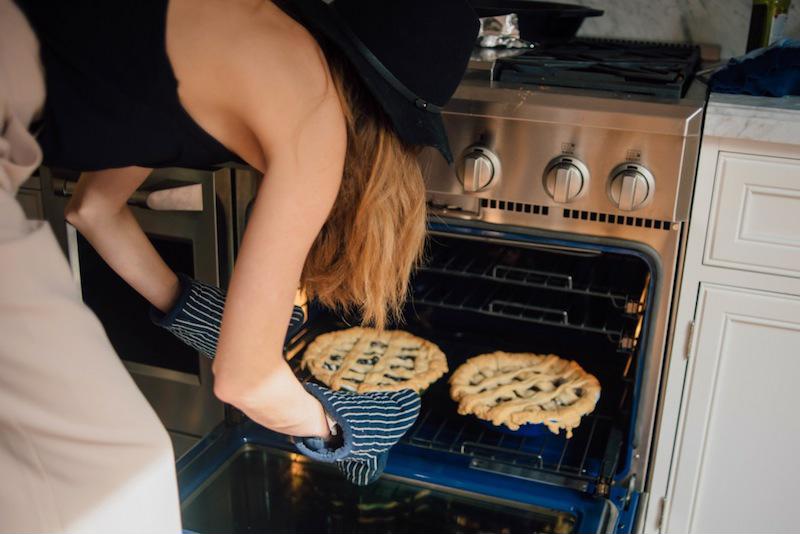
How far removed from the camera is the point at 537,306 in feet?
5.52

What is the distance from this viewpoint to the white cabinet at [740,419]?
138 centimetres

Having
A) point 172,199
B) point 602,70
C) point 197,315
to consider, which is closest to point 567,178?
point 602,70

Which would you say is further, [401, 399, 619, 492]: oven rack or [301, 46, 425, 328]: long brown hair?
[401, 399, 619, 492]: oven rack

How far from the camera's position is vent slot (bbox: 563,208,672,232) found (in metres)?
1.34

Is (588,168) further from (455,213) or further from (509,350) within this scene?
(509,350)

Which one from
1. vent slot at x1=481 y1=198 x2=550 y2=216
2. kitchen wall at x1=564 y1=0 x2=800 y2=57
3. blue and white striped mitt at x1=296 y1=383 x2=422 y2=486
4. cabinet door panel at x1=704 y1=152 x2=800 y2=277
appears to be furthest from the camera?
kitchen wall at x1=564 y1=0 x2=800 y2=57

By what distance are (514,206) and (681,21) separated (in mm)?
876

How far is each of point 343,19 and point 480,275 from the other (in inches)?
25.3

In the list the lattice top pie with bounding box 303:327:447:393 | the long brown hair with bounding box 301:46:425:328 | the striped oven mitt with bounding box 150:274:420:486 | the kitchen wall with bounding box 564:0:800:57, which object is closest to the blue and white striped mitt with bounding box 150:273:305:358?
the striped oven mitt with bounding box 150:274:420:486

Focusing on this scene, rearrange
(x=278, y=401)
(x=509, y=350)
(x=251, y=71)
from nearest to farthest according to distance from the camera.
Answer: (x=251, y=71) → (x=278, y=401) → (x=509, y=350)

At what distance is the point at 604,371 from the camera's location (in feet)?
5.69

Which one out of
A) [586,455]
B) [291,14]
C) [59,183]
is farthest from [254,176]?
[586,455]

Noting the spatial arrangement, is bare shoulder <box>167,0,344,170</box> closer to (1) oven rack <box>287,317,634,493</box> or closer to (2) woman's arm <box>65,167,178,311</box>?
(2) woman's arm <box>65,167,178,311</box>

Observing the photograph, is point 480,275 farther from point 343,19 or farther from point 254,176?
point 343,19
